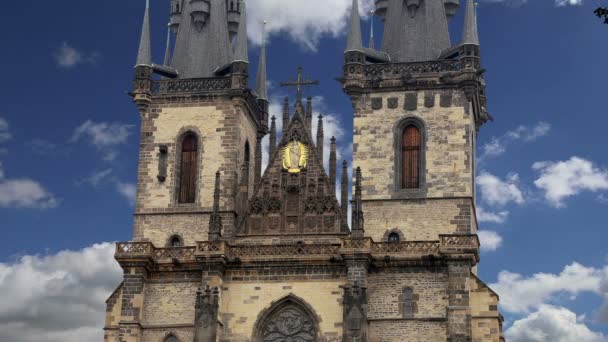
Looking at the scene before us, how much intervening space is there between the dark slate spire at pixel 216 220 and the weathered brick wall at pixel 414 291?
656 centimetres

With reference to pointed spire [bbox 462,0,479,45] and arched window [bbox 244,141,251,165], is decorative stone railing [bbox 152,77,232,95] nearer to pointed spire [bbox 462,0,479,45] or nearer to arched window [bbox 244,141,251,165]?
arched window [bbox 244,141,251,165]

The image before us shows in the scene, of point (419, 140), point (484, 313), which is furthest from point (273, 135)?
point (484, 313)

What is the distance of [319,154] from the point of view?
45312 millimetres

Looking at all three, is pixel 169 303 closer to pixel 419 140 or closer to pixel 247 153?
pixel 247 153

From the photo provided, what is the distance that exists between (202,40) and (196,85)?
322cm

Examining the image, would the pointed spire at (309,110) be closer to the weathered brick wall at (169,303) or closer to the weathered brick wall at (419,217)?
the weathered brick wall at (419,217)

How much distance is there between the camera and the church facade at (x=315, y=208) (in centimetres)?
4162

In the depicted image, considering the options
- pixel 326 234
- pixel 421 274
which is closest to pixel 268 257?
pixel 326 234

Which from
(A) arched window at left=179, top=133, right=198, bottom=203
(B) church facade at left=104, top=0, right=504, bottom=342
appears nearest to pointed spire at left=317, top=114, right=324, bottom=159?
(B) church facade at left=104, top=0, right=504, bottom=342

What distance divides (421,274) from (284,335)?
6.12 m

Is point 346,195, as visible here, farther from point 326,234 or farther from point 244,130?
point 244,130

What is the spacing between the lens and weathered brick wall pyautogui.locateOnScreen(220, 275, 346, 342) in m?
42.2

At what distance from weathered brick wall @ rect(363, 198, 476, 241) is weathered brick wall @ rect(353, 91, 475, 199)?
397 millimetres

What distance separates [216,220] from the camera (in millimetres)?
43406
